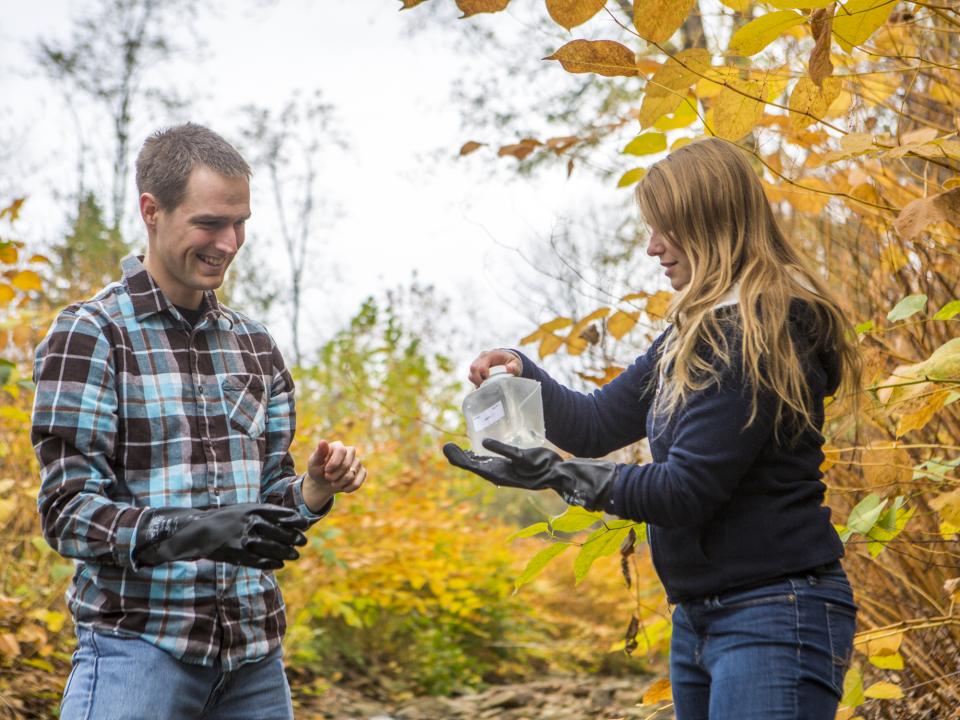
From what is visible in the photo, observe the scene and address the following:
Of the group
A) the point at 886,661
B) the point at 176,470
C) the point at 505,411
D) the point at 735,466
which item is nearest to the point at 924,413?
the point at 886,661

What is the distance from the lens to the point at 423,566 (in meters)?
6.14

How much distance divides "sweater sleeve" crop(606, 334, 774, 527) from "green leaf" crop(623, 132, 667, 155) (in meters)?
1.00

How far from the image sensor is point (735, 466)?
1.60 m

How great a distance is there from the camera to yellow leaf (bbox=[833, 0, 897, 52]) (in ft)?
5.13

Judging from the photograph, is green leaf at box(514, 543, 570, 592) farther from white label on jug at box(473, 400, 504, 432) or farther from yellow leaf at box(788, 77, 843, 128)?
yellow leaf at box(788, 77, 843, 128)

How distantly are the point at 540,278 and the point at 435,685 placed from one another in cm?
434

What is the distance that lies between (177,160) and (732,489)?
131 centimetres

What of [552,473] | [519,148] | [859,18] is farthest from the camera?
[519,148]

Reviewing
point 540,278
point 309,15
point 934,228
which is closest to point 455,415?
point 540,278

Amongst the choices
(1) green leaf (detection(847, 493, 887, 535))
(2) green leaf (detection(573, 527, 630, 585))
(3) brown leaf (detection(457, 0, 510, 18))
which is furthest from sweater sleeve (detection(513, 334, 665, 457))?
(3) brown leaf (detection(457, 0, 510, 18))

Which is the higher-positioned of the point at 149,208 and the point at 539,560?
the point at 149,208

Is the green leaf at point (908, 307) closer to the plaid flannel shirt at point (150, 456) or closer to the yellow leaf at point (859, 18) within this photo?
the yellow leaf at point (859, 18)

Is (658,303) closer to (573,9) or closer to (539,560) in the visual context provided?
(539,560)

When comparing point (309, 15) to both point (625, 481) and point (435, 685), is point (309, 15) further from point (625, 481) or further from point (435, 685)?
point (625, 481)
